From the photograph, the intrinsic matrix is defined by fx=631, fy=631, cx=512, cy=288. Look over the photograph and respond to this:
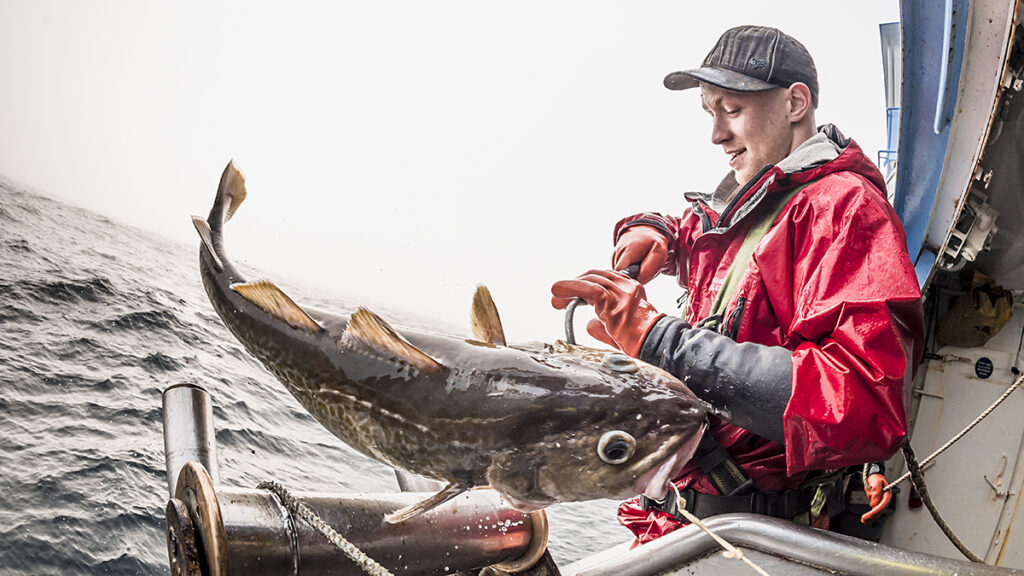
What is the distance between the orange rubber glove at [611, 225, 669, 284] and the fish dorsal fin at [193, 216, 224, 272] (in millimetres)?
1645

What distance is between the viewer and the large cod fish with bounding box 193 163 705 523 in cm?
143

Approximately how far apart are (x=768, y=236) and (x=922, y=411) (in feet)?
10.4

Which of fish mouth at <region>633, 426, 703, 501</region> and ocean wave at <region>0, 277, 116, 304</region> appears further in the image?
ocean wave at <region>0, 277, 116, 304</region>

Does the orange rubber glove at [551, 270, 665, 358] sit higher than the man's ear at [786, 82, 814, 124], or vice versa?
the man's ear at [786, 82, 814, 124]

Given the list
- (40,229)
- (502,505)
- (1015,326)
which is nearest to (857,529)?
(1015,326)

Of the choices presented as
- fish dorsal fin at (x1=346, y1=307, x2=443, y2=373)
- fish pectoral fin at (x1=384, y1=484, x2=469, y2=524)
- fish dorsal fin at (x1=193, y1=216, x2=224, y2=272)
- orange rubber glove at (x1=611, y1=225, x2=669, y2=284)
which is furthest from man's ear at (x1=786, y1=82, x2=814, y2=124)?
fish dorsal fin at (x1=193, y1=216, x2=224, y2=272)

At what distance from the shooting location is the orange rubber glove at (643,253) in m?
2.86

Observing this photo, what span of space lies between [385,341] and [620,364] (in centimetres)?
56

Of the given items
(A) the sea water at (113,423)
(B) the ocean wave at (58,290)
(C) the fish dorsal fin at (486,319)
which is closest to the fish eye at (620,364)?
(C) the fish dorsal fin at (486,319)

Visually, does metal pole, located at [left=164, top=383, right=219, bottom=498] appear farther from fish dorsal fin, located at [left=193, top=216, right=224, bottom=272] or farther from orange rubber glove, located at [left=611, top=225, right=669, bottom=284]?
orange rubber glove, located at [left=611, top=225, right=669, bottom=284]

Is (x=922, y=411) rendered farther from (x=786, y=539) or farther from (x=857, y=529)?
(x=786, y=539)

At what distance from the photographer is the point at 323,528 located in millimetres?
2062

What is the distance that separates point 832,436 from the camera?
68.2 inches

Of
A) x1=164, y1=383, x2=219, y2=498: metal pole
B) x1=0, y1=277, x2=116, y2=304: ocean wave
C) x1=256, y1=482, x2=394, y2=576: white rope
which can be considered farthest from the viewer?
x1=0, y1=277, x2=116, y2=304: ocean wave
